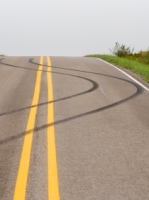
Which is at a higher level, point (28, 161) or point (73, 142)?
point (28, 161)

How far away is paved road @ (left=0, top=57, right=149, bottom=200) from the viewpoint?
219 inches

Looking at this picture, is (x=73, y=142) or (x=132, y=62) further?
(x=132, y=62)

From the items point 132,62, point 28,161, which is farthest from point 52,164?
point 132,62

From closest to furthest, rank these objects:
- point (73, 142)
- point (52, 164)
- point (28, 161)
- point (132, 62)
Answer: point (52, 164) < point (28, 161) < point (73, 142) < point (132, 62)

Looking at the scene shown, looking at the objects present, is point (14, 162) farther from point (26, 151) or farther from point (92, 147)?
point (92, 147)

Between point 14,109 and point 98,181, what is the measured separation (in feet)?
16.3

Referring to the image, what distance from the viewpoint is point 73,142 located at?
7598 millimetres

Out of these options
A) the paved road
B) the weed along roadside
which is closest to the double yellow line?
the paved road

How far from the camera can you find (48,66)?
20203mm

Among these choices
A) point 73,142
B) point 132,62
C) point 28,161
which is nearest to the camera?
point 28,161

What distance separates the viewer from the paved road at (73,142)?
5.57 metres

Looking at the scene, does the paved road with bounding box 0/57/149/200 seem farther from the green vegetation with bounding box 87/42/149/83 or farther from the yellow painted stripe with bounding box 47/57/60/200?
the green vegetation with bounding box 87/42/149/83

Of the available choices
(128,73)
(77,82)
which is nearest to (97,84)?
(77,82)

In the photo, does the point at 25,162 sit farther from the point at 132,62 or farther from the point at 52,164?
the point at 132,62
